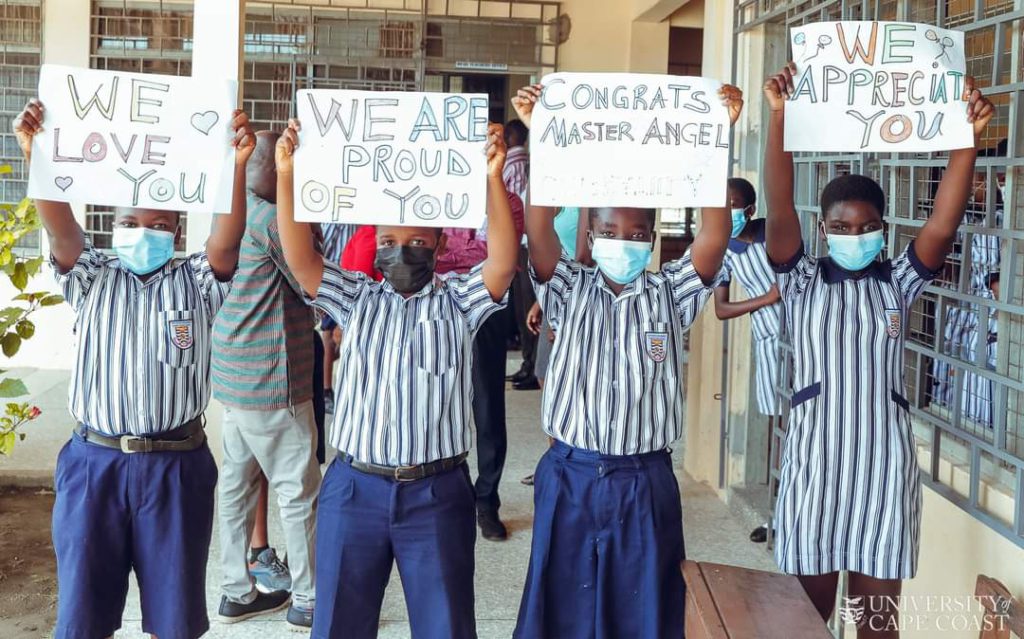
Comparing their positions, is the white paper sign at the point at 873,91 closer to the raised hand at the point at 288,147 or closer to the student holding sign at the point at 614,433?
the student holding sign at the point at 614,433

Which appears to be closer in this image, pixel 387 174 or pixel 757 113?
pixel 387 174

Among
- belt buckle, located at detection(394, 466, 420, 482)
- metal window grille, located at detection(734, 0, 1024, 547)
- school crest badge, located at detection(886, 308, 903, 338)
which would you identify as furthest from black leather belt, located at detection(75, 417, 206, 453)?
metal window grille, located at detection(734, 0, 1024, 547)

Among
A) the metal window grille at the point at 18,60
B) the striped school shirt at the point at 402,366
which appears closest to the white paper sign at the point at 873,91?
the striped school shirt at the point at 402,366

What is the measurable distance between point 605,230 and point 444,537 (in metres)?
0.97

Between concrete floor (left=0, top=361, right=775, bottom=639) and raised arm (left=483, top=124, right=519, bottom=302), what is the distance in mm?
1688

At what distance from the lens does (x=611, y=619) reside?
300 centimetres

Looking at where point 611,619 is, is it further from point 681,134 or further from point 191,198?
point 191,198

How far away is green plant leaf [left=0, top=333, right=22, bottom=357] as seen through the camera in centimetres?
377

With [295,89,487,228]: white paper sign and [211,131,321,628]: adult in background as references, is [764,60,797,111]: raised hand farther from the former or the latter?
[211,131,321,628]: adult in background

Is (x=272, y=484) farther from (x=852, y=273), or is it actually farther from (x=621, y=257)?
(x=852, y=273)

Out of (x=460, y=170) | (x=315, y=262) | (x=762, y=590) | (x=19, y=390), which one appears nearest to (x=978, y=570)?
(x=762, y=590)

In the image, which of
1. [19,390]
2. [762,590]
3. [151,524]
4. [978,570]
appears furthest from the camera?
[19,390]

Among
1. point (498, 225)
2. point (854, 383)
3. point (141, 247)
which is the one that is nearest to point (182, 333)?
point (141, 247)

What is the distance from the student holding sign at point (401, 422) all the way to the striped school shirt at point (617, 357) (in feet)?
0.75
